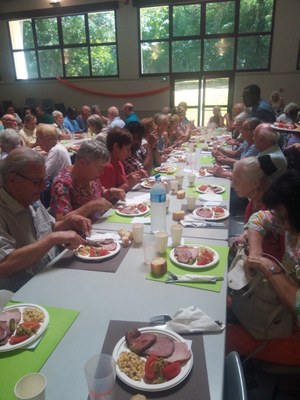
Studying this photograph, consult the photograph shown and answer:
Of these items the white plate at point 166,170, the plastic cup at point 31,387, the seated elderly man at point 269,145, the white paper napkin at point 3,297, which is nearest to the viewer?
the plastic cup at point 31,387

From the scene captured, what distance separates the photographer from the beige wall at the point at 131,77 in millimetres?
8680

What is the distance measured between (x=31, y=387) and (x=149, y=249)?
86 centimetres

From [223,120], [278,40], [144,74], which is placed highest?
[278,40]

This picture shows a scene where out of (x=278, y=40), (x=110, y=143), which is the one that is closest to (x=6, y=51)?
(x=278, y=40)

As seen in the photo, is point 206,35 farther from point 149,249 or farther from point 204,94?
point 149,249

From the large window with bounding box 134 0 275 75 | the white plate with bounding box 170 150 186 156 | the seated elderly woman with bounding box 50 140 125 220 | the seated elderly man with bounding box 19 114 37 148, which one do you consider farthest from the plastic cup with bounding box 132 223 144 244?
the large window with bounding box 134 0 275 75

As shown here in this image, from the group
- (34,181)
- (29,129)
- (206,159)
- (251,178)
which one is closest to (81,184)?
(34,181)

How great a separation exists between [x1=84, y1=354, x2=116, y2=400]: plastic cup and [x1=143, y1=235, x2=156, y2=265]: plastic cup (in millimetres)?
748

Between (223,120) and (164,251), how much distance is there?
723 centimetres

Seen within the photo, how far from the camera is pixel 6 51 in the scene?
11016mm

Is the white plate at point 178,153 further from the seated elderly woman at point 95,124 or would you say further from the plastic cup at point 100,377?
the plastic cup at point 100,377

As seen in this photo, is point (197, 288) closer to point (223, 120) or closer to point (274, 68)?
point (223, 120)

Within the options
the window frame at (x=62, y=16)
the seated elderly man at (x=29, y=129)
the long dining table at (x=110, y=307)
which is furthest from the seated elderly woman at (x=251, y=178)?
the window frame at (x=62, y=16)

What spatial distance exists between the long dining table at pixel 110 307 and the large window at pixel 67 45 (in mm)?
9831
